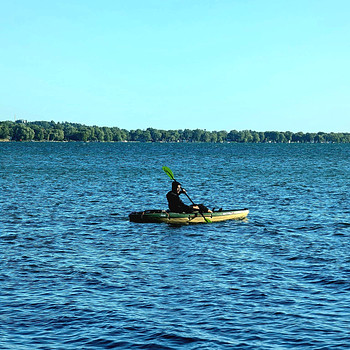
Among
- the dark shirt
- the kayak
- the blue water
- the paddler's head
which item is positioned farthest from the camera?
the kayak

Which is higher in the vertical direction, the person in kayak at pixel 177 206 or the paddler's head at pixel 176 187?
the paddler's head at pixel 176 187

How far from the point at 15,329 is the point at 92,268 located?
641 cm

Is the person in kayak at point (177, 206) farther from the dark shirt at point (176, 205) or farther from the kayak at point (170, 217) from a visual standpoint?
the kayak at point (170, 217)

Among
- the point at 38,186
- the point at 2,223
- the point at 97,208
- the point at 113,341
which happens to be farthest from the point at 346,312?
the point at 38,186

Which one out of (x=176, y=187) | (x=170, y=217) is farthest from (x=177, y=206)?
(x=176, y=187)

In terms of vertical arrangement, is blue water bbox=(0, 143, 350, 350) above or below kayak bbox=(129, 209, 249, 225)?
below

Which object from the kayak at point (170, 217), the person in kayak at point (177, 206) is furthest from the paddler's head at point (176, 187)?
the kayak at point (170, 217)

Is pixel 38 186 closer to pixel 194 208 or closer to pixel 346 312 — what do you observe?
pixel 194 208

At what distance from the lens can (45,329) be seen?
14.0m

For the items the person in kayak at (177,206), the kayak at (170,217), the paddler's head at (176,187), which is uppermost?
the paddler's head at (176,187)

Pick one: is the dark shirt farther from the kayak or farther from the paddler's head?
the paddler's head

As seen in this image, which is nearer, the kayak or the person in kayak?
the person in kayak

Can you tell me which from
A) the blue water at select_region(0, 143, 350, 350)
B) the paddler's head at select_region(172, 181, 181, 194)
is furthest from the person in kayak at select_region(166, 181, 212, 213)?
the blue water at select_region(0, 143, 350, 350)

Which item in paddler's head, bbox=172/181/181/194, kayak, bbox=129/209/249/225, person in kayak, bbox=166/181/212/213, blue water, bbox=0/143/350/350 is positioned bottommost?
blue water, bbox=0/143/350/350
